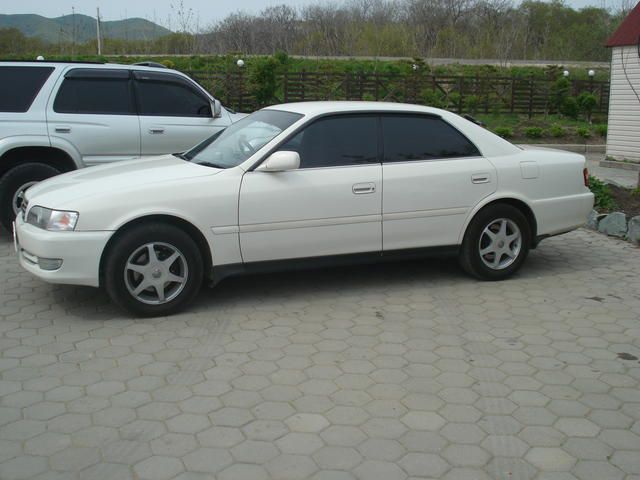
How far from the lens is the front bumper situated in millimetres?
4949

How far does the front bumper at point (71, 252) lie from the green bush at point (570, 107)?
19.5m

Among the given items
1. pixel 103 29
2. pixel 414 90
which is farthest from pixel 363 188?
pixel 103 29

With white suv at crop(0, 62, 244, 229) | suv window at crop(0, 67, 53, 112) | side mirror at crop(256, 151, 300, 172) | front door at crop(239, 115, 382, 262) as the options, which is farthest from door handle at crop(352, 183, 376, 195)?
suv window at crop(0, 67, 53, 112)

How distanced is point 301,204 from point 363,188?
548 millimetres

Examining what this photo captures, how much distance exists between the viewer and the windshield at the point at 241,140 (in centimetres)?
561

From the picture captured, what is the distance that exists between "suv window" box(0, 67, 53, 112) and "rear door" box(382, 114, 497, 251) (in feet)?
14.0

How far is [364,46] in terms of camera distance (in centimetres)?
3688

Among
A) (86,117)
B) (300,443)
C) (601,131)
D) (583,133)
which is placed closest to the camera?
(300,443)

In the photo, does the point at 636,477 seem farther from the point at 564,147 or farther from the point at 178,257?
the point at 564,147

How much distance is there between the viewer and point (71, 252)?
16.3 feet

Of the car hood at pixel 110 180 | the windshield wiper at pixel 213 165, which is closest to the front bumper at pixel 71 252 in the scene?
the car hood at pixel 110 180

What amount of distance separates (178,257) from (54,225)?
0.91m

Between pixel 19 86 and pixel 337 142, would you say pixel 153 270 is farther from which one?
pixel 19 86

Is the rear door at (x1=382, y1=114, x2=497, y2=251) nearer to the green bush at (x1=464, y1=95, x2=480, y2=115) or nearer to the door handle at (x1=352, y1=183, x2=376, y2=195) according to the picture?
the door handle at (x1=352, y1=183, x2=376, y2=195)
